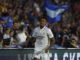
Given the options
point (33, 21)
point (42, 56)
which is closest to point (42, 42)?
point (42, 56)

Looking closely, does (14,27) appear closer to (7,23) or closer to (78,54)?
(7,23)

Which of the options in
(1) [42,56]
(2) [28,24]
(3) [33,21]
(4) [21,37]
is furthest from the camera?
(3) [33,21]

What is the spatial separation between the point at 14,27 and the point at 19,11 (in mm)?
1901

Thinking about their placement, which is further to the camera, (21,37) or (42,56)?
(21,37)

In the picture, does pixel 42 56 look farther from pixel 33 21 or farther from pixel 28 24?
pixel 33 21

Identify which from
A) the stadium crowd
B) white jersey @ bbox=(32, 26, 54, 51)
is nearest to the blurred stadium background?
the stadium crowd

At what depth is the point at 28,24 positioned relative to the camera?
14.4 meters

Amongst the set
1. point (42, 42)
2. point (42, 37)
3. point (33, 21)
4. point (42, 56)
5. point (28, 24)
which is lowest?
point (42, 56)

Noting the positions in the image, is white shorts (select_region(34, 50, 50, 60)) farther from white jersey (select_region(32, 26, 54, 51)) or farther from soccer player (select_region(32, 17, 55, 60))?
white jersey (select_region(32, 26, 54, 51))

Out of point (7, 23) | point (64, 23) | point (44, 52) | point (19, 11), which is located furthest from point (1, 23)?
point (44, 52)

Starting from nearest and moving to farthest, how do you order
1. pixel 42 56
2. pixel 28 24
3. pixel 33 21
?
pixel 42 56 < pixel 28 24 < pixel 33 21

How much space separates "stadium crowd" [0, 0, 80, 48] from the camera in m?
13.1

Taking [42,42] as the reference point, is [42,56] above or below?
below

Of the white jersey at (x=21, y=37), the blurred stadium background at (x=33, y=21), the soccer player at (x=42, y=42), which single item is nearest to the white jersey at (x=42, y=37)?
the soccer player at (x=42, y=42)
